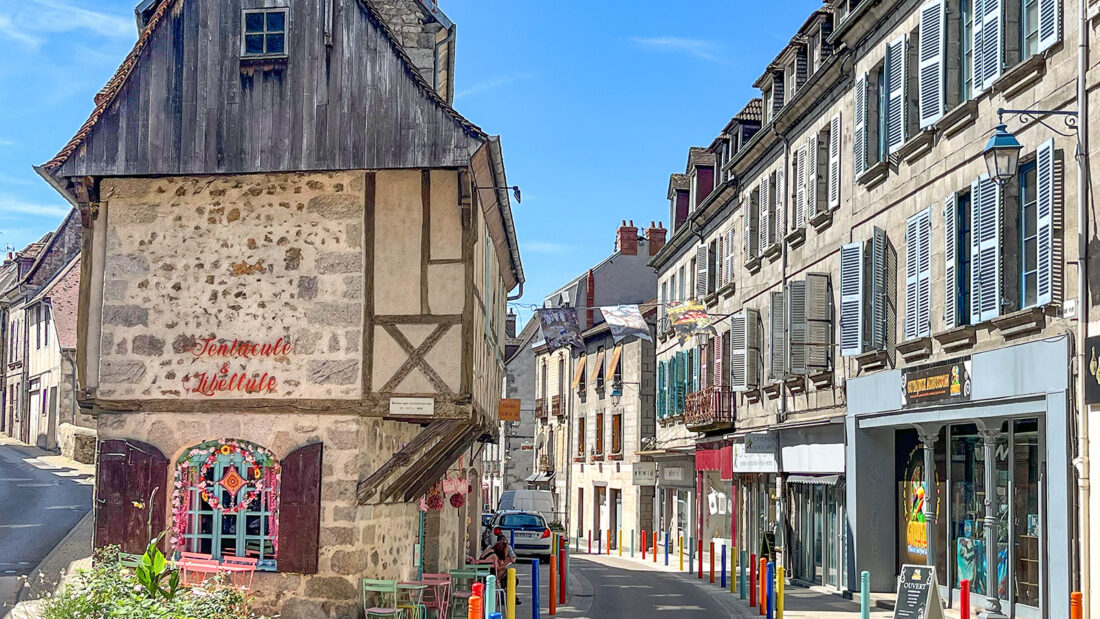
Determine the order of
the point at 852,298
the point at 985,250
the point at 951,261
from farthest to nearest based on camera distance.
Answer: the point at 852,298 < the point at 951,261 < the point at 985,250

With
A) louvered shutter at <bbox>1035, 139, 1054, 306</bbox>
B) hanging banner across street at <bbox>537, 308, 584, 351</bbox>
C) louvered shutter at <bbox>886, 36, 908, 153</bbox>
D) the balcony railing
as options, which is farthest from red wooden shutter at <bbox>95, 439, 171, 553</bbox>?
the balcony railing

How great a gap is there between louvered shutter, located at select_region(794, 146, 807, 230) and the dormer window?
10510mm

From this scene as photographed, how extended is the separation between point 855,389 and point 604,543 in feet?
79.0

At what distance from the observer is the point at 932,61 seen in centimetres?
1633

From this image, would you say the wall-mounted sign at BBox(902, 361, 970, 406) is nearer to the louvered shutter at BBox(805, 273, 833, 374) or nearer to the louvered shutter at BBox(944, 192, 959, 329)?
the louvered shutter at BBox(944, 192, 959, 329)

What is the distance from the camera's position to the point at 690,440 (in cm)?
3344

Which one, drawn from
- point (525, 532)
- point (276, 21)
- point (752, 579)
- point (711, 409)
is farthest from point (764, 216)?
point (276, 21)

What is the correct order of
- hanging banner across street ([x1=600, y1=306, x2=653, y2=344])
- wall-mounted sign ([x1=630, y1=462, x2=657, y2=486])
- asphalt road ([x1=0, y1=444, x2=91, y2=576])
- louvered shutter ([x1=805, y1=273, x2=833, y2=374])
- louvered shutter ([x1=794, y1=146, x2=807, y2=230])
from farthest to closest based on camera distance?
wall-mounted sign ([x1=630, y1=462, x2=657, y2=486])
hanging banner across street ([x1=600, y1=306, x2=653, y2=344])
louvered shutter ([x1=794, y1=146, x2=807, y2=230])
louvered shutter ([x1=805, y1=273, x2=833, y2=374])
asphalt road ([x1=0, y1=444, x2=91, y2=576])

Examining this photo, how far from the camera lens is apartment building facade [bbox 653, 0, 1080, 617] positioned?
13750 mm

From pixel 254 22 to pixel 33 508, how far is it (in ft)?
51.3

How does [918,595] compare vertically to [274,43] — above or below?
below

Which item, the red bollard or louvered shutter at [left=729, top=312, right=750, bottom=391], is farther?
louvered shutter at [left=729, top=312, right=750, bottom=391]

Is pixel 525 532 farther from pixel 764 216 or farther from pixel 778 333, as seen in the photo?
pixel 764 216

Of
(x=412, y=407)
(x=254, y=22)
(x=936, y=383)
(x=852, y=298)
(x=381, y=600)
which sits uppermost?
(x=254, y=22)
